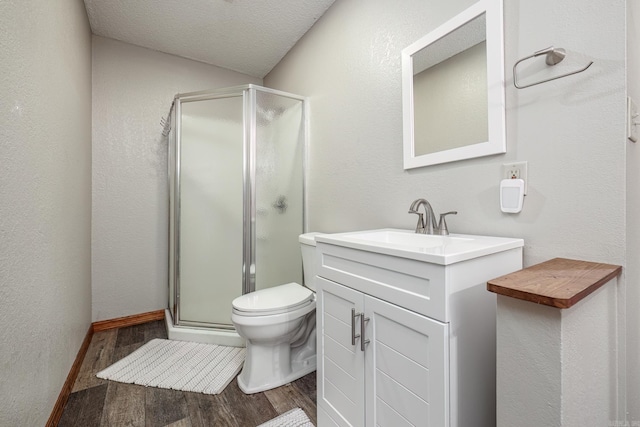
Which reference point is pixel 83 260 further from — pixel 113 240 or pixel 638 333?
pixel 638 333

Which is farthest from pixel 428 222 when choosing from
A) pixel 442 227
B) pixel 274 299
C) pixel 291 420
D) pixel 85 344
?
pixel 85 344

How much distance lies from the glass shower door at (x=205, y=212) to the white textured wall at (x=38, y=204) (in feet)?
2.14

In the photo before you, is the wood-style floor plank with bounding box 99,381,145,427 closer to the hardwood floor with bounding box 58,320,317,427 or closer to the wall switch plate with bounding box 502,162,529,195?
the hardwood floor with bounding box 58,320,317,427

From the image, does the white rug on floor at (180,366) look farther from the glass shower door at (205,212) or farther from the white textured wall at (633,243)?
the white textured wall at (633,243)

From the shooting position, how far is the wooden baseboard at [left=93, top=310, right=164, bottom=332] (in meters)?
2.38

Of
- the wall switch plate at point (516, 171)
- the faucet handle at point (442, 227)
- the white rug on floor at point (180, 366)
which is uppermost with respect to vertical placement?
the wall switch plate at point (516, 171)

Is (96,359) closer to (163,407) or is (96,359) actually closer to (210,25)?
(163,407)

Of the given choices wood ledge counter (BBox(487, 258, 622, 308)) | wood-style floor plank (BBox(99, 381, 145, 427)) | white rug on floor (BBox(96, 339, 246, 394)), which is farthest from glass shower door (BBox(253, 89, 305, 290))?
wood ledge counter (BBox(487, 258, 622, 308))

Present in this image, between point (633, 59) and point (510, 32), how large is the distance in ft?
1.25

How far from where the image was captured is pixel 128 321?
8.19 ft

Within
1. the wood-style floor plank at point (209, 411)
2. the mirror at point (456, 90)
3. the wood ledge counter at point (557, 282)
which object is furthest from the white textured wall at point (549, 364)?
the wood-style floor plank at point (209, 411)

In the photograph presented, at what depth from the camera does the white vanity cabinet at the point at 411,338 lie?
0.80 meters

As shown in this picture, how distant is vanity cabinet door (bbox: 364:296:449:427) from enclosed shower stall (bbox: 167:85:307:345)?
1.37 m

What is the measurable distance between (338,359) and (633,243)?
1061 mm
